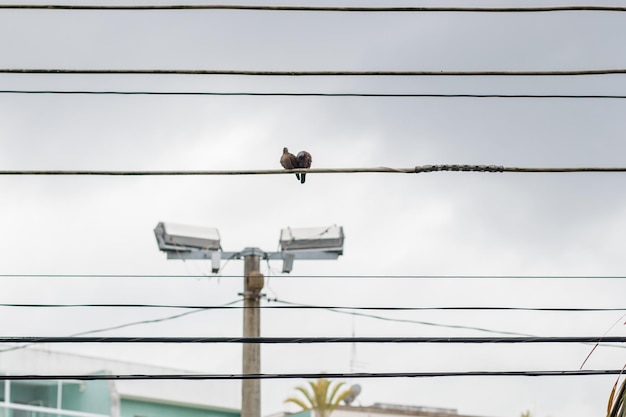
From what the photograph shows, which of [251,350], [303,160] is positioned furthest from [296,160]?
[251,350]

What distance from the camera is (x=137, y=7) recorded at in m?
11.0

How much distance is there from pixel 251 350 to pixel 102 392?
15.1 m

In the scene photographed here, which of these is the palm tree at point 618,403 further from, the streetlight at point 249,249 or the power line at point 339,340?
the streetlight at point 249,249

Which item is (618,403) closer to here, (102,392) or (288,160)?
(288,160)

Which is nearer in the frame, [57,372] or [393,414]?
[57,372]

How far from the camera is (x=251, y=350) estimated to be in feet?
62.6

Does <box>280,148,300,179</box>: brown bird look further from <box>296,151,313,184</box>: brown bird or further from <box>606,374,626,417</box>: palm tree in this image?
<box>606,374,626,417</box>: palm tree

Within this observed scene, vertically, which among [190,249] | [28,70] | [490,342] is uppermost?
[190,249]

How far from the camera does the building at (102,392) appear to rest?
102 ft

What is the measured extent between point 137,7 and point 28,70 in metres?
1.15

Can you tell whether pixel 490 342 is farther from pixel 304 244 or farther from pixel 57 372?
pixel 57 372

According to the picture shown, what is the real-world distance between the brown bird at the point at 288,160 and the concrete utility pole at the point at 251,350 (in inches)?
154

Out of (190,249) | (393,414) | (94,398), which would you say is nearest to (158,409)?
(94,398)

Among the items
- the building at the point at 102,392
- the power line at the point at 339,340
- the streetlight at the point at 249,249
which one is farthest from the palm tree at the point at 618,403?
the building at the point at 102,392
